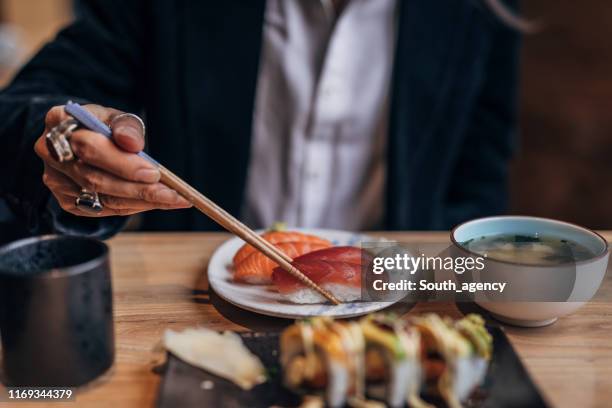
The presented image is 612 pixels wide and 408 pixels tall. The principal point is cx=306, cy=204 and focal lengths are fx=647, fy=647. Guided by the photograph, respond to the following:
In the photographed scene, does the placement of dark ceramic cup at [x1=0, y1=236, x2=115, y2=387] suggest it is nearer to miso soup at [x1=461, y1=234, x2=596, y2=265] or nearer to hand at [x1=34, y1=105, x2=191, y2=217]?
hand at [x1=34, y1=105, x2=191, y2=217]

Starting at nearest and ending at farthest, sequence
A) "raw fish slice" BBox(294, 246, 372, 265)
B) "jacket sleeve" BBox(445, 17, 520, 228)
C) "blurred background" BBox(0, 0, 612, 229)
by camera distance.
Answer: "raw fish slice" BBox(294, 246, 372, 265)
"jacket sleeve" BBox(445, 17, 520, 228)
"blurred background" BBox(0, 0, 612, 229)

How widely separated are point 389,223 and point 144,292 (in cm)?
70

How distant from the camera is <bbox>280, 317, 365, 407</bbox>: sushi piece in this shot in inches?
23.7

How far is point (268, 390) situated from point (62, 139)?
1.25 feet

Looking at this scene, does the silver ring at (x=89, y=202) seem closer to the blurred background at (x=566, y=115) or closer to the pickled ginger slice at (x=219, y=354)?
the pickled ginger slice at (x=219, y=354)

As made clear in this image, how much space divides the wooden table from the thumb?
8.9 inches

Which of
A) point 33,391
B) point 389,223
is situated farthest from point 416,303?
point 389,223

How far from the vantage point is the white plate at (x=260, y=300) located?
0.78 meters

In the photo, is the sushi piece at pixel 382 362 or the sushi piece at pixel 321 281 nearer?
the sushi piece at pixel 382 362

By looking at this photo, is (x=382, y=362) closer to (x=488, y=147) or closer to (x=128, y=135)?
(x=128, y=135)

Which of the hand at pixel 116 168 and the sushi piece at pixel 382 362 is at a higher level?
the hand at pixel 116 168

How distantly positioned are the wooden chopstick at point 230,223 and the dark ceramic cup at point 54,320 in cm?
12

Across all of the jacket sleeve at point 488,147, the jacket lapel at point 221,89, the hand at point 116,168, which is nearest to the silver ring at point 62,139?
the hand at point 116,168

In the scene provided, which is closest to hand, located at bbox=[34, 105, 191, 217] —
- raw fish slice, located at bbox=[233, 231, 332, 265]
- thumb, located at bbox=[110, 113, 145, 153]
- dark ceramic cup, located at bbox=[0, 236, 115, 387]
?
thumb, located at bbox=[110, 113, 145, 153]
